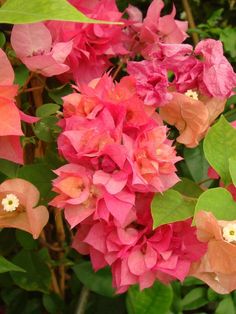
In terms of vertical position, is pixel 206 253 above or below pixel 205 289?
above

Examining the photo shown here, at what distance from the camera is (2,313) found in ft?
3.12

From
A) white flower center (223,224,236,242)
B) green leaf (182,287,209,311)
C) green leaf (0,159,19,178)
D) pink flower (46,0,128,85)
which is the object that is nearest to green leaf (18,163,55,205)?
green leaf (0,159,19,178)

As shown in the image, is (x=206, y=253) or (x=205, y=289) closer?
(x=206, y=253)

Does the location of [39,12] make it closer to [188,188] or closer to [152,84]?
[152,84]

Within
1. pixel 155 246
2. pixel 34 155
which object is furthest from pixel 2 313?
pixel 155 246

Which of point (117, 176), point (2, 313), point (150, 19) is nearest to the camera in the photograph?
point (117, 176)

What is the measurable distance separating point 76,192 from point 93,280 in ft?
0.99

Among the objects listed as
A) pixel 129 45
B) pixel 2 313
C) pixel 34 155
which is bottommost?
pixel 2 313

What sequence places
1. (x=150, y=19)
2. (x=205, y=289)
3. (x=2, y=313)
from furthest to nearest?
(x=2, y=313) → (x=205, y=289) → (x=150, y=19)

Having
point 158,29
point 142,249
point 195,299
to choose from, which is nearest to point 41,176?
point 142,249

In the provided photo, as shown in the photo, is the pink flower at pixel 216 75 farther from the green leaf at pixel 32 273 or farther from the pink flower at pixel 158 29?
the green leaf at pixel 32 273

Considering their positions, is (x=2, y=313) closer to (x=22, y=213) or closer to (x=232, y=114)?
(x=22, y=213)

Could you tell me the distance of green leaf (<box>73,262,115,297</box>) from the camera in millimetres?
789

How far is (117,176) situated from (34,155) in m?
0.28
